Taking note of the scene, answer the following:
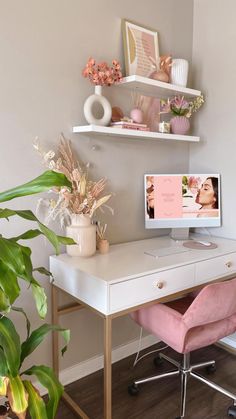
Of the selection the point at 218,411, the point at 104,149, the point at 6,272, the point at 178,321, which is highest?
the point at 104,149

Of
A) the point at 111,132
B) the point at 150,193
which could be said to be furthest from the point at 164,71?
the point at 150,193

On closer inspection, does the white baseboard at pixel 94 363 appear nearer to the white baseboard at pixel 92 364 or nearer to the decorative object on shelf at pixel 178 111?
the white baseboard at pixel 92 364

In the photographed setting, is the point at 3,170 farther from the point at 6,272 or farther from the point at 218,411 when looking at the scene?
the point at 218,411

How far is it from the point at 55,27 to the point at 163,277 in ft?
4.66

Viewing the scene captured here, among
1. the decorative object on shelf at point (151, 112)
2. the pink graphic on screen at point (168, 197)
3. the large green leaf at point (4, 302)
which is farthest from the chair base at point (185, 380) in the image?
the decorative object on shelf at point (151, 112)

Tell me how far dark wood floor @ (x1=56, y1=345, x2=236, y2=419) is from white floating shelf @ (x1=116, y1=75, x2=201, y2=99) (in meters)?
1.82

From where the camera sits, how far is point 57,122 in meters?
1.81

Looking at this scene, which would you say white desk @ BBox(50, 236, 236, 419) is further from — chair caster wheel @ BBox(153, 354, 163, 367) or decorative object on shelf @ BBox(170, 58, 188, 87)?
decorative object on shelf @ BBox(170, 58, 188, 87)

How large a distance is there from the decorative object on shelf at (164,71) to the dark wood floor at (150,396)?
1891 millimetres

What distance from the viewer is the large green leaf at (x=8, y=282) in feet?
3.34

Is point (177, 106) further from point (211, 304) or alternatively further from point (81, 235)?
point (211, 304)

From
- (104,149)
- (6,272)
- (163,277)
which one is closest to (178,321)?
(163,277)

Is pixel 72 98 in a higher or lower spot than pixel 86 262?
higher

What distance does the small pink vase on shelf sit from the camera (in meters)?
2.27
